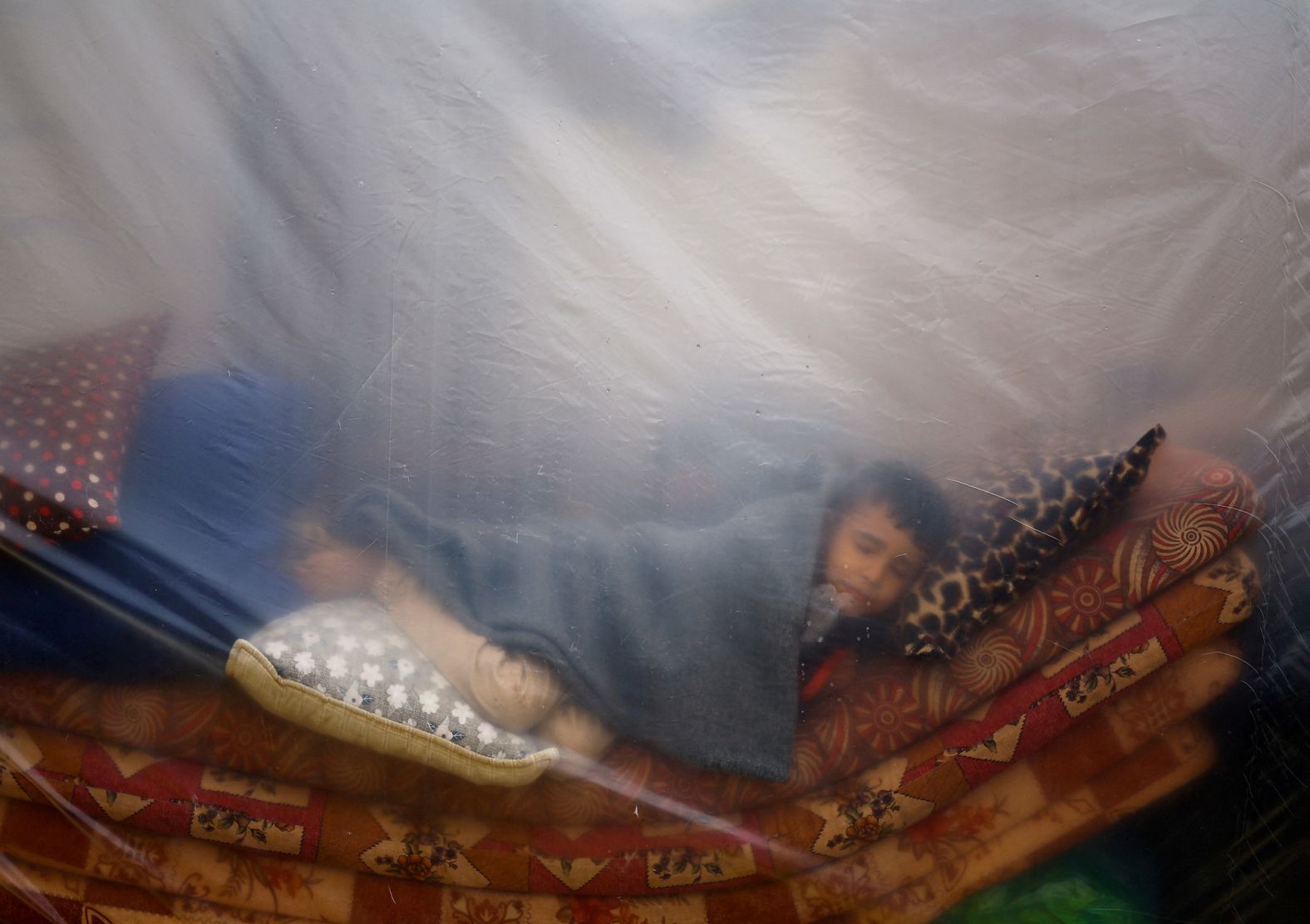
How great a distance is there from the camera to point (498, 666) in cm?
96

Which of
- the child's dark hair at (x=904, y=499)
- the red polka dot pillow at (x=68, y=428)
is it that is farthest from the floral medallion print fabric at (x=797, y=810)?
the red polka dot pillow at (x=68, y=428)

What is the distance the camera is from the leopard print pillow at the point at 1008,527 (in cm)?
100

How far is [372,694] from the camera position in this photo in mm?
946

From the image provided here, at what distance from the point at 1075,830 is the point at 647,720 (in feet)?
1.70

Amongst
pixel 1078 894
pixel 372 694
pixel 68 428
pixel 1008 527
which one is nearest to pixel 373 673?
pixel 372 694

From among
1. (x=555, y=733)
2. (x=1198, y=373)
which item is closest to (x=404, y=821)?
(x=555, y=733)

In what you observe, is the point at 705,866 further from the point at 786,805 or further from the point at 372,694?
the point at 372,694

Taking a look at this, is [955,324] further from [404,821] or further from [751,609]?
[404,821]

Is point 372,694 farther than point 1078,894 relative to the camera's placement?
No

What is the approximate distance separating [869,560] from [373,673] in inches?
21.0

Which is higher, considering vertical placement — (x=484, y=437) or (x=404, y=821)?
(x=484, y=437)

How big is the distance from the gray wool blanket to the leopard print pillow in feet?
0.48

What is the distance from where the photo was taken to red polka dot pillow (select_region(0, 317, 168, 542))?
890 mm

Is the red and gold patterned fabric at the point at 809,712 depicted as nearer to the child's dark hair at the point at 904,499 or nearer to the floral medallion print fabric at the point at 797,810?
the floral medallion print fabric at the point at 797,810
